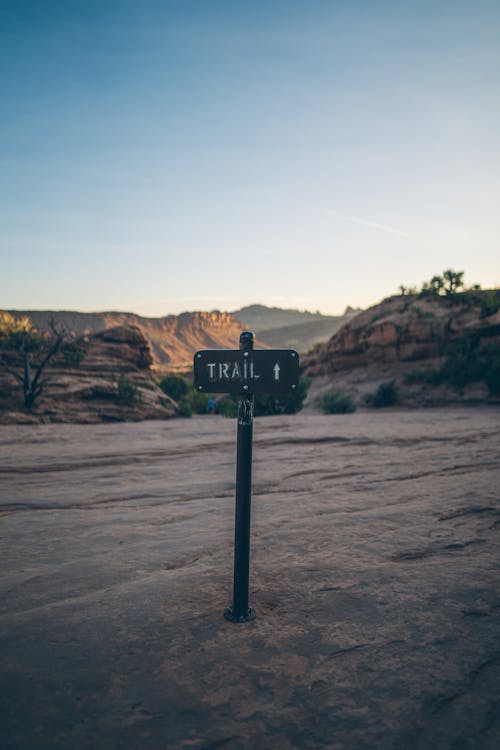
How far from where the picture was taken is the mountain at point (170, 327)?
279 feet

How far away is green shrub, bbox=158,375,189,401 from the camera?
2553cm

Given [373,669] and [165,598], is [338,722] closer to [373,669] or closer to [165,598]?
[373,669]

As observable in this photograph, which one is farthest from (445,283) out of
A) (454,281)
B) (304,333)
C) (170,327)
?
(304,333)

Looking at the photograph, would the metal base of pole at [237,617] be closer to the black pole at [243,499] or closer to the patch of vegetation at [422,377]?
the black pole at [243,499]

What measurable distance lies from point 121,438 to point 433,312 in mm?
19362

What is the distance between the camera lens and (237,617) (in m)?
2.59

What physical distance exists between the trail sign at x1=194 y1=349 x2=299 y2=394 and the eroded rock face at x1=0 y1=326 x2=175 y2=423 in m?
14.2

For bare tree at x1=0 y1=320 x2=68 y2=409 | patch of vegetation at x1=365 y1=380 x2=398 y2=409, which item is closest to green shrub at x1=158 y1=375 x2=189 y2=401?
bare tree at x1=0 y1=320 x2=68 y2=409

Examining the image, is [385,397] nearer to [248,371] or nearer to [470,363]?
[470,363]

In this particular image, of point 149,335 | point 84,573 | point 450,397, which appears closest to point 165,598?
point 84,573

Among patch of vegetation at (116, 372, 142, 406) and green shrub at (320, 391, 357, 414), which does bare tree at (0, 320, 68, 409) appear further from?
green shrub at (320, 391, 357, 414)

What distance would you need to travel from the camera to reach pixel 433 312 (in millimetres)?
25016

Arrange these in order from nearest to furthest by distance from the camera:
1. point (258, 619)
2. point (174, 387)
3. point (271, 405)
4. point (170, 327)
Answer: point (258, 619) < point (271, 405) < point (174, 387) < point (170, 327)

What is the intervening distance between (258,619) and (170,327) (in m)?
110
